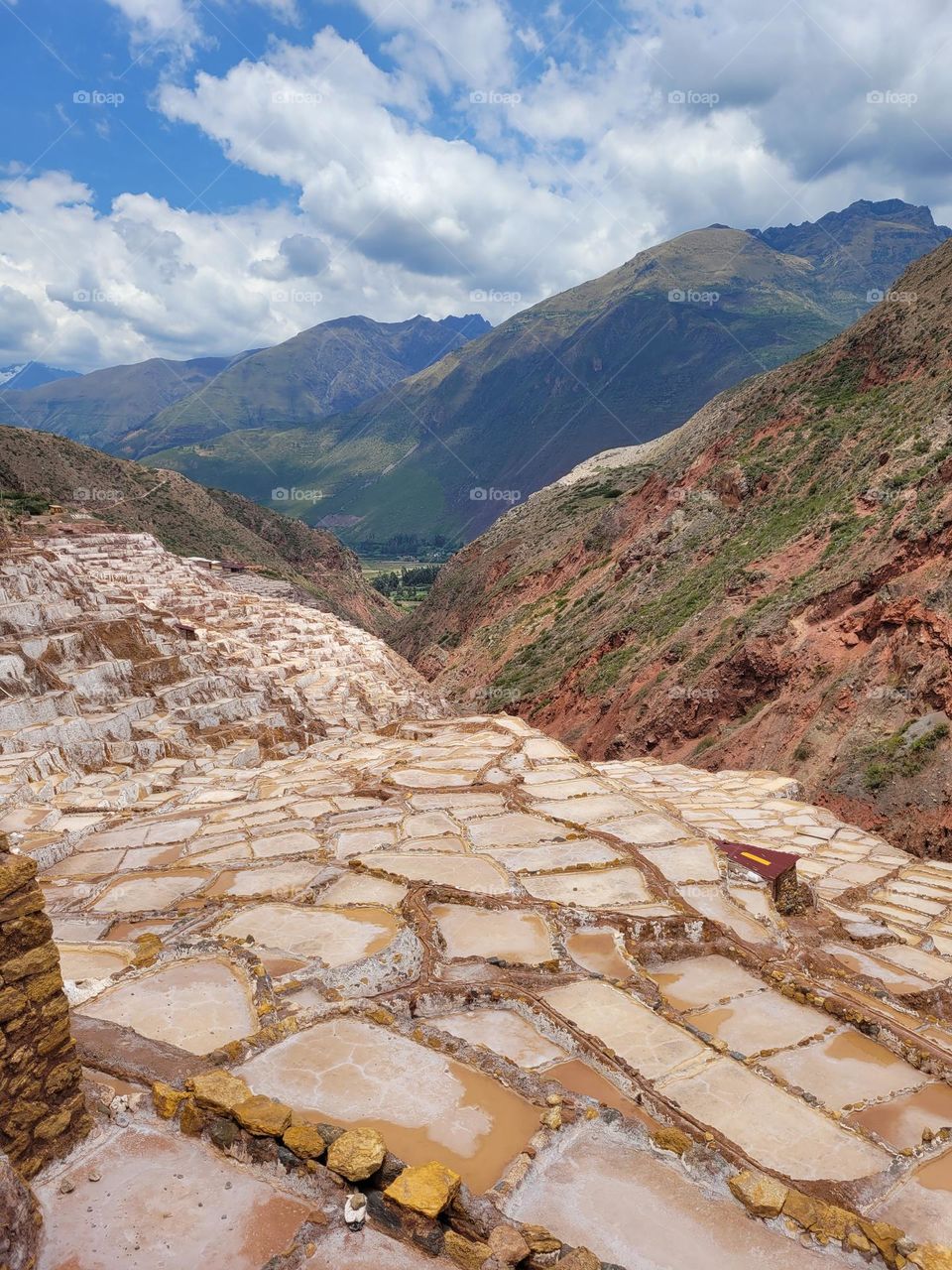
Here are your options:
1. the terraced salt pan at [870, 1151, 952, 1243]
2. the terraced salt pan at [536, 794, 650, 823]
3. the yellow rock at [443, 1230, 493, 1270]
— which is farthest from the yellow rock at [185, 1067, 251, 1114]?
the terraced salt pan at [536, 794, 650, 823]

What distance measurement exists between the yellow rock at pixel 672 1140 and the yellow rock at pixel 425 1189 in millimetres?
1333

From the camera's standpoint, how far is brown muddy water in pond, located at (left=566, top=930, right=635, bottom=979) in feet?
20.9

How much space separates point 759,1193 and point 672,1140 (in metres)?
0.53

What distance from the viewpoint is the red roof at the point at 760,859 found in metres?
8.33

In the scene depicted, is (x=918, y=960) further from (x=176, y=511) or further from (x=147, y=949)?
(x=176, y=511)

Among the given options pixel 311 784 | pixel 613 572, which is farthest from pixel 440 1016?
pixel 613 572

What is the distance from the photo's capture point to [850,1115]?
4.86 metres

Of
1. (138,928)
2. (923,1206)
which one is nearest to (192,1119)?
(138,928)

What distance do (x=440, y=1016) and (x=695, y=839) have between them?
188 inches

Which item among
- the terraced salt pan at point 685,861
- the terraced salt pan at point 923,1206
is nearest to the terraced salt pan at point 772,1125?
the terraced salt pan at point 923,1206

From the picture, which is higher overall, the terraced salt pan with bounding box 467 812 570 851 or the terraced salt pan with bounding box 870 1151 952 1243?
the terraced salt pan with bounding box 467 812 570 851

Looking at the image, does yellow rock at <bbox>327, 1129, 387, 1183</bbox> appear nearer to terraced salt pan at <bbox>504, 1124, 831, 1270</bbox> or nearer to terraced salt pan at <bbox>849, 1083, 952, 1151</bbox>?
terraced salt pan at <bbox>504, 1124, 831, 1270</bbox>

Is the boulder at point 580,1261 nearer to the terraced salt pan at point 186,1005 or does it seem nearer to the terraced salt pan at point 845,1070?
the terraced salt pan at point 845,1070

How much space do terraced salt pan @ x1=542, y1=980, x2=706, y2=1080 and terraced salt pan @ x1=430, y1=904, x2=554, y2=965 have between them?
0.55 m
